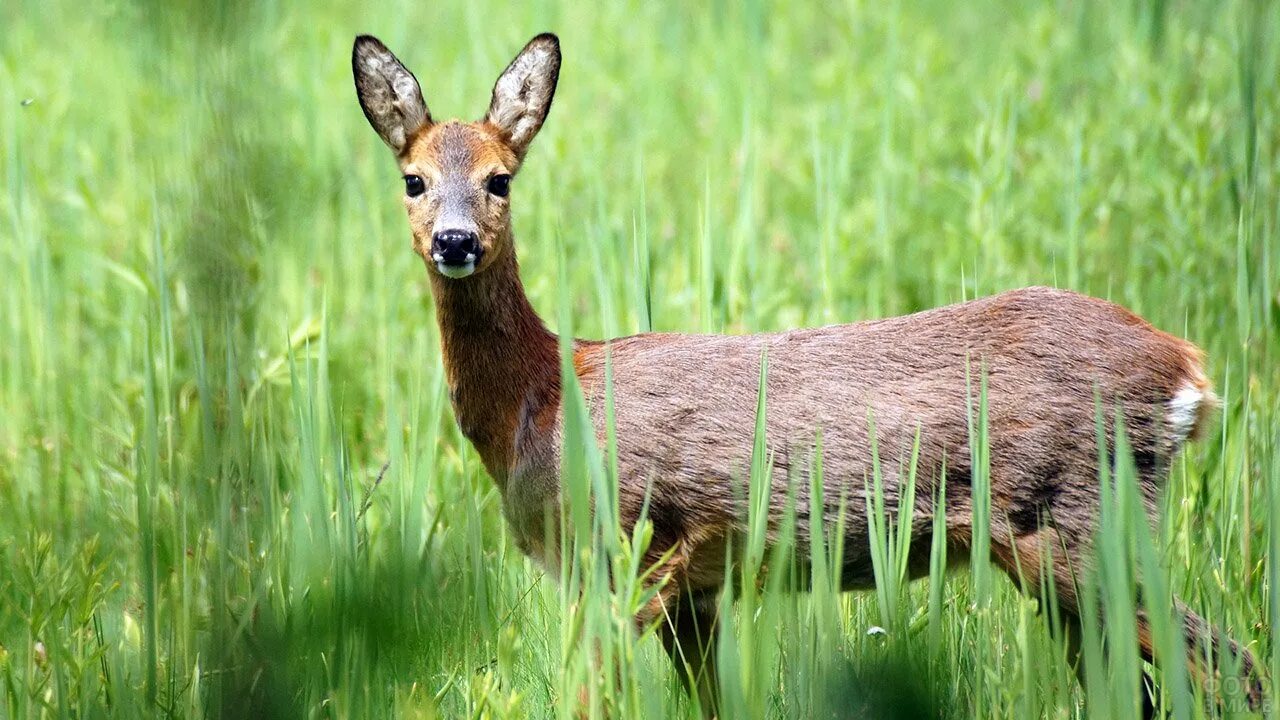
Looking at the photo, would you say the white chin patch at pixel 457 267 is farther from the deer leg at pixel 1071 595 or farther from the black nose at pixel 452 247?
the deer leg at pixel 1071 595

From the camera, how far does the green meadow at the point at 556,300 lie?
5.42 feet

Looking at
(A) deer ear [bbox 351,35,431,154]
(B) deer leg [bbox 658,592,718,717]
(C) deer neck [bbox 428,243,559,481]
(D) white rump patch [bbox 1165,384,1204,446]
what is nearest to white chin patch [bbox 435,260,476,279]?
(C) deer neck [bbox 428,243,559,481]

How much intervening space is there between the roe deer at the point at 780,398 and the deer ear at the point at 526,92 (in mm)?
15

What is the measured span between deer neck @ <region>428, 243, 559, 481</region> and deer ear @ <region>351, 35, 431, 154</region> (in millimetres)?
484

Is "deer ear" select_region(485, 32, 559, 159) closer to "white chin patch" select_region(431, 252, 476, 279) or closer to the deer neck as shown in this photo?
the deer neck

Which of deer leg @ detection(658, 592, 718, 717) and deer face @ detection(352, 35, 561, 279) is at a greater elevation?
deer face @ detection(352, 35, 561, 279)

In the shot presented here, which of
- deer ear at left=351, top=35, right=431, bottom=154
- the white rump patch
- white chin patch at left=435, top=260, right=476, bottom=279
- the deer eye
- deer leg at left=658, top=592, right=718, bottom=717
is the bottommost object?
deer leg at left=658, top=592, right=718, bottom=717

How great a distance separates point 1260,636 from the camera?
11.8 feet

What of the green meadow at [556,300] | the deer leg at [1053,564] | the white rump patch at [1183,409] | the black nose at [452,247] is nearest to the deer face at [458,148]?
the black nose at [452,247]

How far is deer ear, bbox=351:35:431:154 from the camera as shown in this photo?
4.16m

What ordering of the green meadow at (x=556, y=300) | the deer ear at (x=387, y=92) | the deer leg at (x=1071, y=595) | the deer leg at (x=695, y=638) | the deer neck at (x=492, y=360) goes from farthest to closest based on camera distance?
the deer ear at (x=387, y=92)
the deer neck at (x=492, y=360)
the deer leg at (x=695, y=638)
the deer leg at (x=1071, y=595)
the green meadow at (x=556, y=300)

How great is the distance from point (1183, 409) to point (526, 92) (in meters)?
2.12

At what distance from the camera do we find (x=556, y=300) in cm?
557

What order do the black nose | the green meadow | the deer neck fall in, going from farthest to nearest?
the deer neck
the black nose
the green meadow
